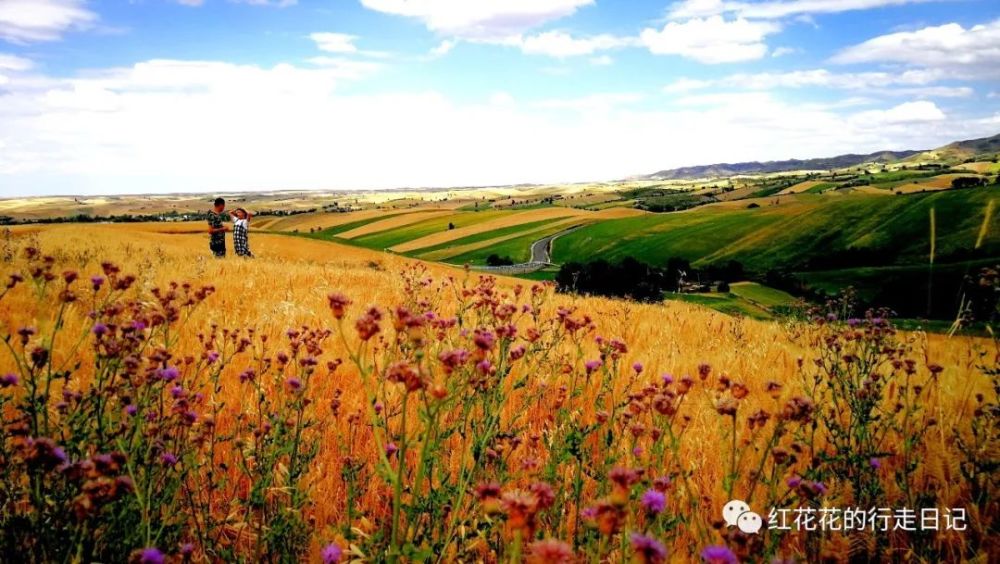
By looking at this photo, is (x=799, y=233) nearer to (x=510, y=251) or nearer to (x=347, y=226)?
(x=510, y=251)

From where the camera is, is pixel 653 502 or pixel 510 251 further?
pixel 510 251

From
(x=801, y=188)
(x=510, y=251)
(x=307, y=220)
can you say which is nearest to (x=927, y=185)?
(x=801, y=188)

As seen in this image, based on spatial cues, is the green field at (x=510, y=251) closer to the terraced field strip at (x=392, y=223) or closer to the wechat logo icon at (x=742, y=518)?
the terraced field strip at (x=392, y=223)

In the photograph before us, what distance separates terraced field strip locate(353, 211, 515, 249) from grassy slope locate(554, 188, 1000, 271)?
28.7 meters

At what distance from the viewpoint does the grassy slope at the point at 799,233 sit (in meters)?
79.6

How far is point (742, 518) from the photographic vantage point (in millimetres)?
2121

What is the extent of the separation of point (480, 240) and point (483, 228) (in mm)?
11010

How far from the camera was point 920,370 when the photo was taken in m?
6.09

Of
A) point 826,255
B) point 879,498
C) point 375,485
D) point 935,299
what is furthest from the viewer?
point 826,255

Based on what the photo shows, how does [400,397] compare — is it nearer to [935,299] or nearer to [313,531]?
[313,531]

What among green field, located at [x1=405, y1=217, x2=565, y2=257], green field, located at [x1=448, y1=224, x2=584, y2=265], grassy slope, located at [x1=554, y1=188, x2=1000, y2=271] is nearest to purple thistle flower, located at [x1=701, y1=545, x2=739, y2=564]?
green field, located at [x1=448, y1=224, x2=584, y2=265]

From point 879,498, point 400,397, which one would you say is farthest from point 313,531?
point 879,498

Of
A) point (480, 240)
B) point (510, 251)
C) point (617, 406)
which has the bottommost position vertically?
point (510, 251)

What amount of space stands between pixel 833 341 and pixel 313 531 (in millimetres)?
3833
